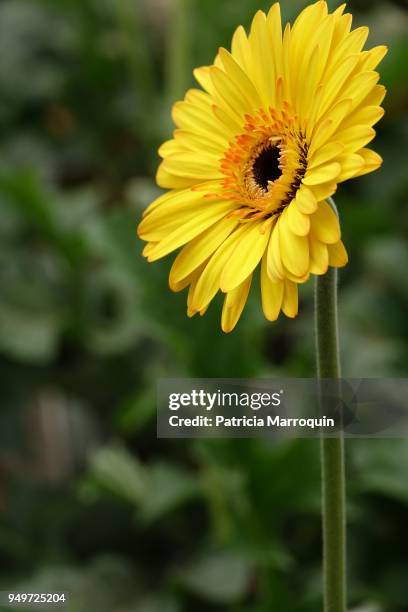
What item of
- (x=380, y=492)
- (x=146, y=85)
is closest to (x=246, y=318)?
(x=380, y=492)

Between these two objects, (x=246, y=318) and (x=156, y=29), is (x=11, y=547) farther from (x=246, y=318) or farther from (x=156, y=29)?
(x=156, y=29)

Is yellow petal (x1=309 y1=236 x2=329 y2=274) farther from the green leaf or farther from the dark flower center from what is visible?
the green leaf

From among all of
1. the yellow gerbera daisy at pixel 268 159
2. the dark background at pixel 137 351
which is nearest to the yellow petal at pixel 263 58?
the yellow gerbera daisy at pixel 268 159

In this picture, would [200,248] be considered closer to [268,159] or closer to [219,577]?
[268,159]

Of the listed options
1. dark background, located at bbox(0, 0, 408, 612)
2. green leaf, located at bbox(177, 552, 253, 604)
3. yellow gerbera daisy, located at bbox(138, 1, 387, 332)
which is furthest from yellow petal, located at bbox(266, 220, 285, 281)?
green leaf, located at bbox(177, 552, 253, 604)

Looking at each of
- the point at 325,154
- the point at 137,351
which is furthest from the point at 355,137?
the point at 137,351

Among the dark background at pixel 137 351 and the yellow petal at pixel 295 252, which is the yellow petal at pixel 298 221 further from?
the dark background at pixel 137 351
